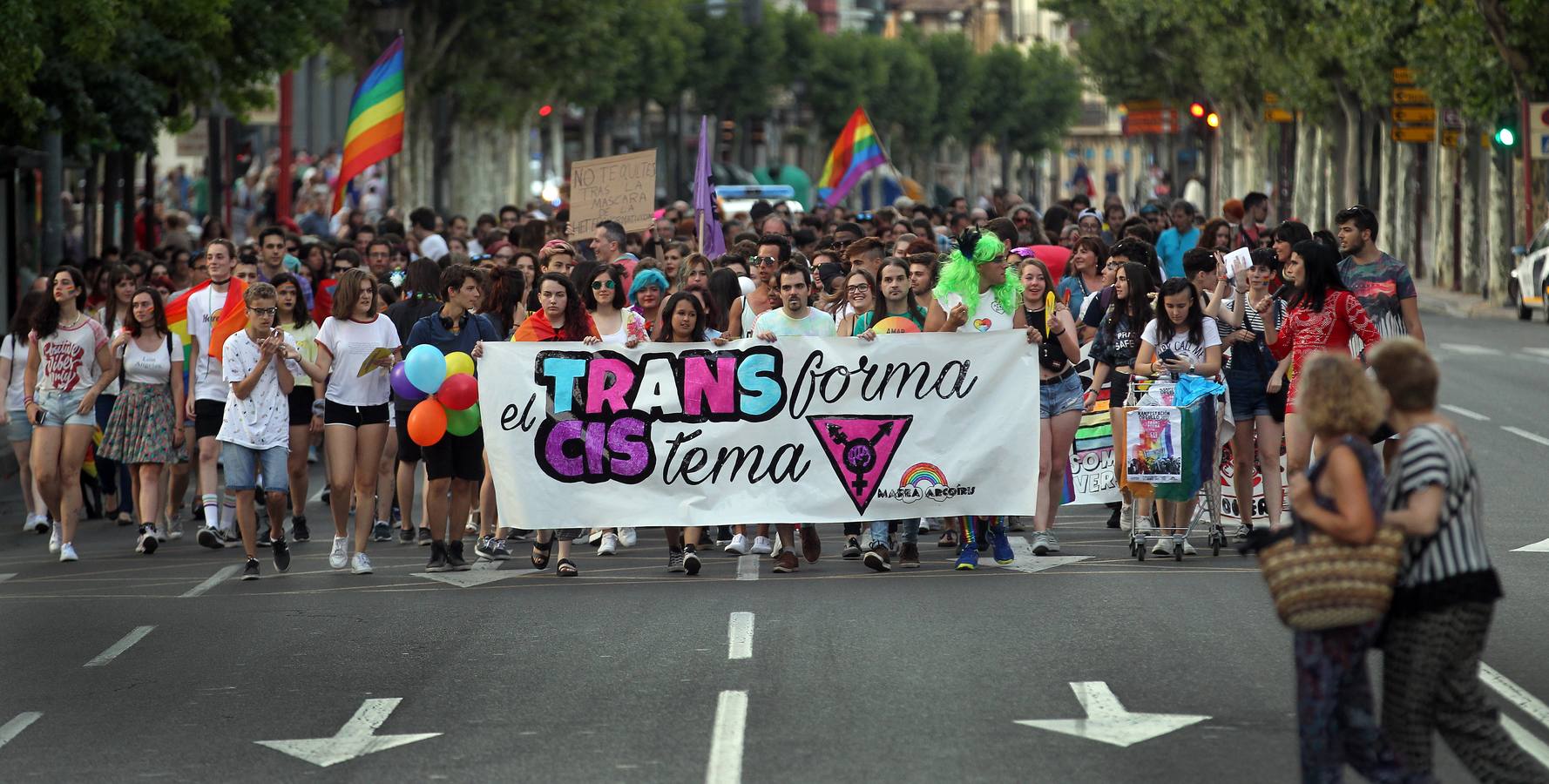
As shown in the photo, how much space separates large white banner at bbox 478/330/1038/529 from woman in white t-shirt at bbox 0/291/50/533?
3989 mm

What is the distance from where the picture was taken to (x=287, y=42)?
104ft

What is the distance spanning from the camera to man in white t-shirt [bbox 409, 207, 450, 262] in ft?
81.3

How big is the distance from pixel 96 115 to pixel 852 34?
88.0 metres

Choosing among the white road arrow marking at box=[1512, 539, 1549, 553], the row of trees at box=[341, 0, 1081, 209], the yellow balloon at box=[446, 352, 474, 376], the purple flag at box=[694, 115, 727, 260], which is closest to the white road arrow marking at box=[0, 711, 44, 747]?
the yellow balloon at box=[446, 352, 474, 376]

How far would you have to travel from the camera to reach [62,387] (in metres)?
15.5

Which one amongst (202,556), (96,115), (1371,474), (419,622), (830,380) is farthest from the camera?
(96,115)

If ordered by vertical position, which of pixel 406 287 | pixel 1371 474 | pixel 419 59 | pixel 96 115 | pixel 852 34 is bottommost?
pixel 1371 474

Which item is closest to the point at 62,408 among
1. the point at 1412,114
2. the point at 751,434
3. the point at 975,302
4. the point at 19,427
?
the point at 19,427

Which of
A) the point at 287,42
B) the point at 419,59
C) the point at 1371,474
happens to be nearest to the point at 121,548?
the point at 1371,474

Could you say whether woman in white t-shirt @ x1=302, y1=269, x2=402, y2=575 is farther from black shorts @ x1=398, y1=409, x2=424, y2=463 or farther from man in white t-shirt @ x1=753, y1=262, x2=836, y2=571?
man in white t-shirt @ x1=753, y1=262, x2=836, y2=571

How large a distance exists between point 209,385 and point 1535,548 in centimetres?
781

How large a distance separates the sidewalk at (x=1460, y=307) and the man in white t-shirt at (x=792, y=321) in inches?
1098

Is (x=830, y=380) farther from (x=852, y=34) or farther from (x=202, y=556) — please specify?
(x=852, y=34)

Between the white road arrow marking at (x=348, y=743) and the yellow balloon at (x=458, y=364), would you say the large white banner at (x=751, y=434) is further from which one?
the white road arrow marking at (x=348, y=743)
